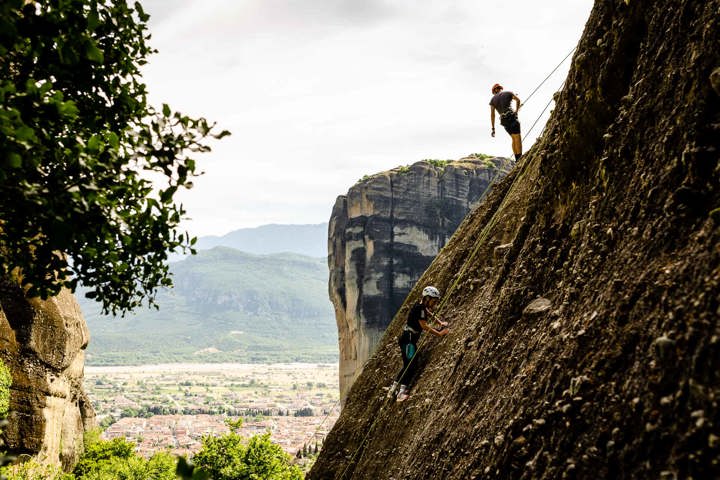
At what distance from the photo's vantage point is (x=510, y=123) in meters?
13.8

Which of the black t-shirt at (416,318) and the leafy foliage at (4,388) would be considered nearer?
the black t-shirt at (416,318)

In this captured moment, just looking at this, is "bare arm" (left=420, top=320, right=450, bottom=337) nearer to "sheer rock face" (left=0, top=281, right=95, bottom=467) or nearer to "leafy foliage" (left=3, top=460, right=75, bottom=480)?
"leafy foliage" (left=3, top=460, right=75, bottom=480)

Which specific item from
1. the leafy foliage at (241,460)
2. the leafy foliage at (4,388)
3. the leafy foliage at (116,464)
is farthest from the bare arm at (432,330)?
the leafy foliage at (116,464)

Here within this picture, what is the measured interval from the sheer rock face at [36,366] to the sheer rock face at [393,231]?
41.4m

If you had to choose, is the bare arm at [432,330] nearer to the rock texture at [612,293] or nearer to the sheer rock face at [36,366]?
the rock texture at [612,293]

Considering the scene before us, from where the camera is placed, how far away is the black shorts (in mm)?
13773

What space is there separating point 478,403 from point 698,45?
15.3ft

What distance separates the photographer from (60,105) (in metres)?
4.56

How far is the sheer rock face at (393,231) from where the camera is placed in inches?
2485

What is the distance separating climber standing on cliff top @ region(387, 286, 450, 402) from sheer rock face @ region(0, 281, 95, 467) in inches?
701

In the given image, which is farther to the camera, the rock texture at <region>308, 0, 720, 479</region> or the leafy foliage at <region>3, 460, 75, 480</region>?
the leafy foliage at <region>3, 460, 75, 480</region>

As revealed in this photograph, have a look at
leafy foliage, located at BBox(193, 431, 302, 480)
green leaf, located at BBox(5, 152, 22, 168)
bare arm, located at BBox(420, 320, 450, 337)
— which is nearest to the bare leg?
bare arm, located at BBox(420, 320, 450, 337)

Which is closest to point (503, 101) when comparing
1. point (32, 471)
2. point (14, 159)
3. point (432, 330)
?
point (432, 330)

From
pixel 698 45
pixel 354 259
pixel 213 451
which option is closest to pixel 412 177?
pixel 354 259
